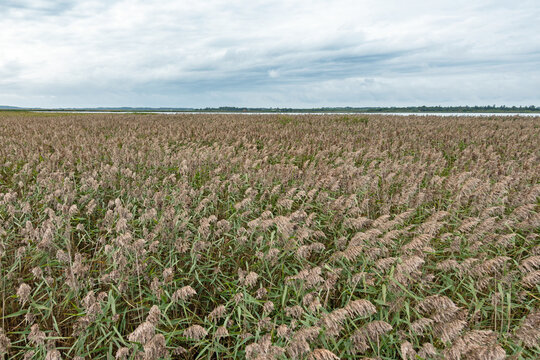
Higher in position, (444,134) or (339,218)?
(444,134)

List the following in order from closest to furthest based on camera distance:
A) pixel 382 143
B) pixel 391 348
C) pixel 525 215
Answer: pixel 391 348
pixel 525 215
pixel 382 143

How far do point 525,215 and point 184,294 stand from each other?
15.2 ft

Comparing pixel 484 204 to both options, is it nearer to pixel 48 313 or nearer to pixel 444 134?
pixel 48 313

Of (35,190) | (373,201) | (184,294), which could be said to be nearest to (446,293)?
(373,201)

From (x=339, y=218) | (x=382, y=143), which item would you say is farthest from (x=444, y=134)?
(x=339, y=218)

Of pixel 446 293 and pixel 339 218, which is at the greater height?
pixel 339 218

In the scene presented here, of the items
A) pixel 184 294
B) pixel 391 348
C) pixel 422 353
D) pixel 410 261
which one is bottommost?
pixel 391 348

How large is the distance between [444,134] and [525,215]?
11924mm

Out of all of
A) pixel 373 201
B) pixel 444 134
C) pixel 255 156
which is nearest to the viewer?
pixel 373 201

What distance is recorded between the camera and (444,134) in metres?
14.6

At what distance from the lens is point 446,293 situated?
3.75 metres

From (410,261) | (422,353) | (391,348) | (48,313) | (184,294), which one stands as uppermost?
(410,261)

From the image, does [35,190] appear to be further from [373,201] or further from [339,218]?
[373,201]

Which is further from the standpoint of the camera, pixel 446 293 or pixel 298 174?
pixel 298 174
